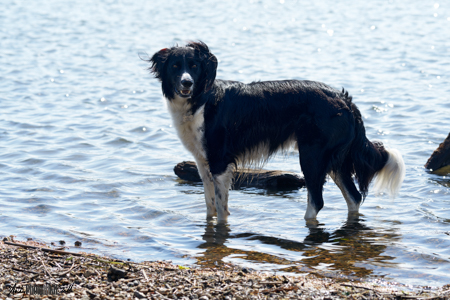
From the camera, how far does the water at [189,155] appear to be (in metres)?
5.47

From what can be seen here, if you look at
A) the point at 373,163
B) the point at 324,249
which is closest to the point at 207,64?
the point at 373,163

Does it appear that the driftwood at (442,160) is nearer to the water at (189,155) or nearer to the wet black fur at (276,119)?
the water at (189,155)

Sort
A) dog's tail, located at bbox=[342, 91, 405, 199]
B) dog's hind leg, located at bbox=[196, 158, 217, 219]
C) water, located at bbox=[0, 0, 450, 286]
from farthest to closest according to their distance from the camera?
dog's hind leg, located at bbox=[196, 158, 217, 219], dog's tail, located at bbox=[342, 91, 405, 199], water, located at bbox=[0, 0, 450, 286]

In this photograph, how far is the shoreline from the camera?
3.85 m

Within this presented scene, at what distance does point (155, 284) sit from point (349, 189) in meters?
3.01

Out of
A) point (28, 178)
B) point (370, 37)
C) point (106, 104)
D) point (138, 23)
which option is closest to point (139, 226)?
point (28, 178)

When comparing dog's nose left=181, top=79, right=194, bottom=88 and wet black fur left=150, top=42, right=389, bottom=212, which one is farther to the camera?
wet black fur left=150, top=42, right=389, bottom=212

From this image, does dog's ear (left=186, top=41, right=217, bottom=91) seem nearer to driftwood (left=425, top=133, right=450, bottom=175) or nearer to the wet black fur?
the wet black fur

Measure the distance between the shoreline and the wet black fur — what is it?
1596 millimetres

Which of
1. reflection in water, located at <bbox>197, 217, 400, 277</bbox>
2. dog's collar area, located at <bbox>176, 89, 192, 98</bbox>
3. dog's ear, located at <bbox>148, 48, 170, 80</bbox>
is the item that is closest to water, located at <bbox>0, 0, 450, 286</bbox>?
reflection in water, located at <bbox>197, 217, 400, 277</bbox>

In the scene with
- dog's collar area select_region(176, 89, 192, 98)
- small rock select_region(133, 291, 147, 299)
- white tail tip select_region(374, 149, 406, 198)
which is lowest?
small rock select_region(133, 291, 147, 299)

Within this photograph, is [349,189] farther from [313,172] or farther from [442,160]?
[442,160]

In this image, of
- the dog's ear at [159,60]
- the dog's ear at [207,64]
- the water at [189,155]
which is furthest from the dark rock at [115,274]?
the dog's ear at [159,60]

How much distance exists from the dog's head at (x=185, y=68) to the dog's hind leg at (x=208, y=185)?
32.8 inches
